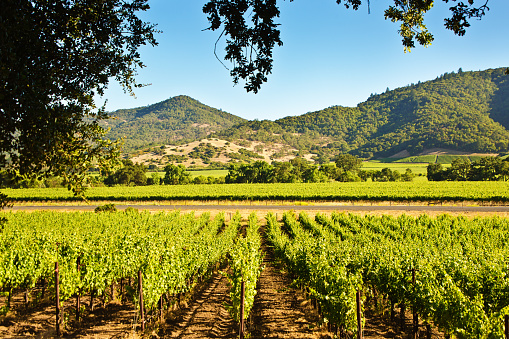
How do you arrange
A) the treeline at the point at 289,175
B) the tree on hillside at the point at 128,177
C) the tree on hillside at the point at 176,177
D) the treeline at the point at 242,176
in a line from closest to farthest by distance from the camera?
the tree on hillside at the point at 128,177 → the treeline at the point at 242,176 → the treeline at the point at 289,175 → the tree on hillside at the point at 176,177

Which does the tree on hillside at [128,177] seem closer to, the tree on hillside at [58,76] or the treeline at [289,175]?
the treeline at [289,175]

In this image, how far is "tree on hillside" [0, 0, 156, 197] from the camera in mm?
6020

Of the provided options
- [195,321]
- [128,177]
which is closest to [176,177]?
[128,177]

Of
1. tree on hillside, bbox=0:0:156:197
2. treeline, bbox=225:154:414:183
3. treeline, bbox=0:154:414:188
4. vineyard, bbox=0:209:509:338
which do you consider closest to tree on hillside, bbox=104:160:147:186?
treeline, bbox=0:154:414:188

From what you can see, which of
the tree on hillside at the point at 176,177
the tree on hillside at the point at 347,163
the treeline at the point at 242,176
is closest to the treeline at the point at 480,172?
the treeline at the point at 242,176

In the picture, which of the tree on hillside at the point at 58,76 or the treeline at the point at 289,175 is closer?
the tree on hillside at the point at 58,76

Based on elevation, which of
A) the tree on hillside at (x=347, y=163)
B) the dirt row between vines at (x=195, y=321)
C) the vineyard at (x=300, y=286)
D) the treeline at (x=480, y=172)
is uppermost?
the tree on hillside at (x=347, y=163)

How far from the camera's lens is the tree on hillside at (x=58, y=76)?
602 cm

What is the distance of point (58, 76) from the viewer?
7023 millimetres

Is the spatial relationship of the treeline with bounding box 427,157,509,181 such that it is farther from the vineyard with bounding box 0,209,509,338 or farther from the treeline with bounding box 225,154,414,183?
the vineyard with bounding box 0,209,509,338

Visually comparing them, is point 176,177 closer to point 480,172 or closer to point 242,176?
point 242,176

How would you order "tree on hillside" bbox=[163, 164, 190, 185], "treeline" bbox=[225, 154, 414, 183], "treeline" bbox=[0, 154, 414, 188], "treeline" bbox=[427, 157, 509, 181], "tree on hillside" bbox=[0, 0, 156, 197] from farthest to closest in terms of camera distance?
"tree on hillside" bbox=[163, 164, 190, 185], "treeline" bbox=[225, 154, 414, 183], "treeline" bbox=[0, 154, 414, 188], "treeline" bbox=[427, 157, 509, 181], "tree on hillside" bbox=[0, 0, 156, 197]

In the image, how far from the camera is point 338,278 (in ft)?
29.0

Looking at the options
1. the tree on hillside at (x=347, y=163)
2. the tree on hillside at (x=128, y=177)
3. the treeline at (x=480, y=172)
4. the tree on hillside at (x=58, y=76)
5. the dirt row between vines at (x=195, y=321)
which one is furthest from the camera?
the tree on hillside at (x=347, y=163)
